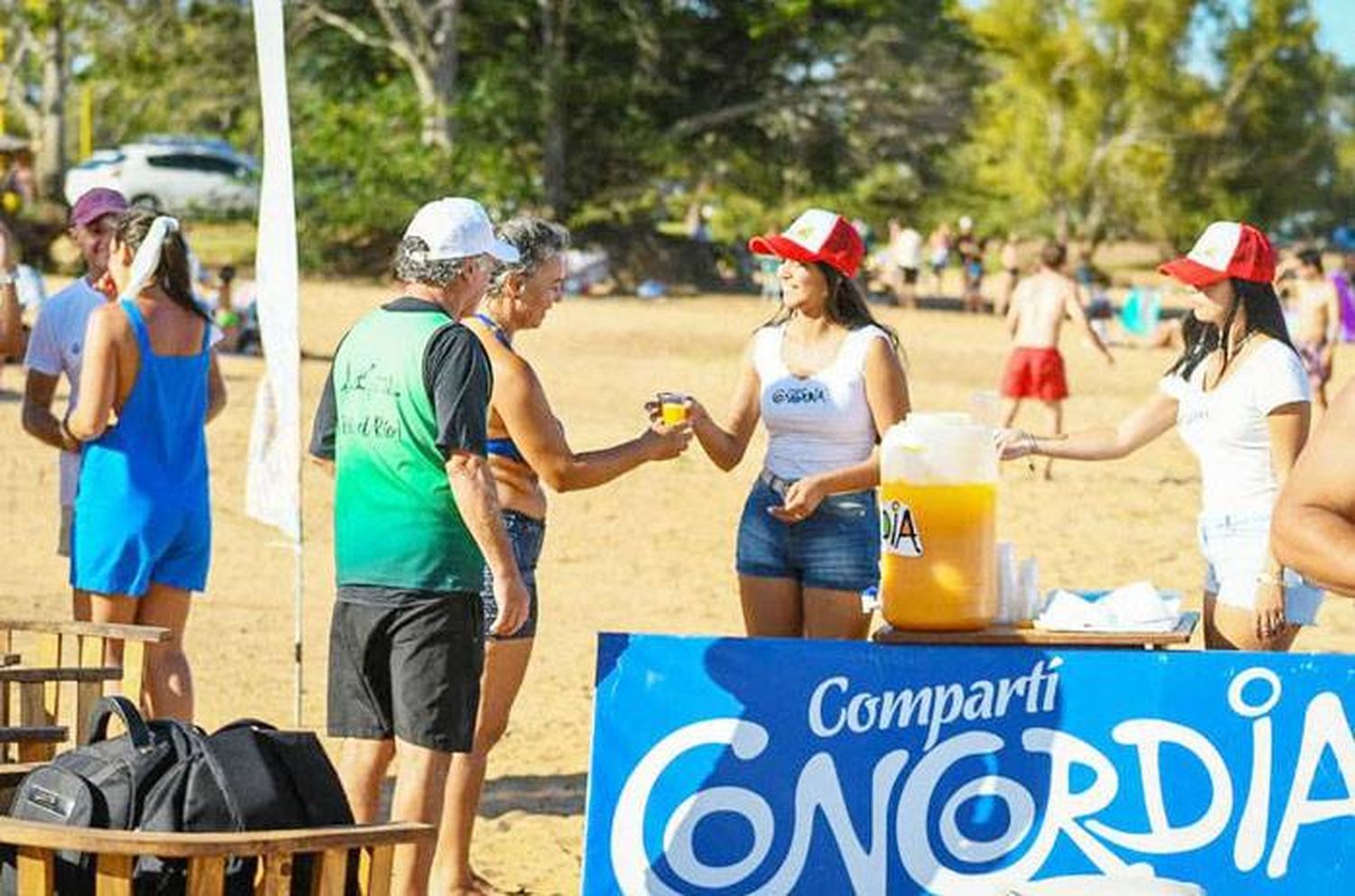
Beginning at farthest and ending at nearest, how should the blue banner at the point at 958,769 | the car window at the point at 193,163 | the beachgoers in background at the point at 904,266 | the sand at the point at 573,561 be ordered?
the car window at the point at 193,163
the beachgoers in background at the point at 904,266
the sand at the point at 573,561
the blue banner at the point at 958,769

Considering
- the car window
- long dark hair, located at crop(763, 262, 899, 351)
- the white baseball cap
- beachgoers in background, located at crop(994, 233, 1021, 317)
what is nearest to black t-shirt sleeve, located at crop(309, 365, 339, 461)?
the white baseball cap

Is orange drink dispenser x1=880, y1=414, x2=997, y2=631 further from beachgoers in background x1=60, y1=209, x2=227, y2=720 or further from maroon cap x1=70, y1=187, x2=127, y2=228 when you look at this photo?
maroon cap x1=70, y1=187, x2=127, y2=228

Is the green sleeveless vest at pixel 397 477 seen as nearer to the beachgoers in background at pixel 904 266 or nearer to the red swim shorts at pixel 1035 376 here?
the red swim shorts at pixel 1035 376

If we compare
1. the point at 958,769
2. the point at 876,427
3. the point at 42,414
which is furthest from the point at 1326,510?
the point at 42,414

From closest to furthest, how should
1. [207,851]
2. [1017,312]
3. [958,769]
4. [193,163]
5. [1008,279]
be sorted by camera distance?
[207,851]
[958,769]
[1017,312]
[1008,279]
[193,163]

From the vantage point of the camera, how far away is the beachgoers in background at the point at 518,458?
18.2 ft

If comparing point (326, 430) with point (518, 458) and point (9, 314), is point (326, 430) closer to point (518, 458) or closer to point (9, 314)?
point (518, 458)

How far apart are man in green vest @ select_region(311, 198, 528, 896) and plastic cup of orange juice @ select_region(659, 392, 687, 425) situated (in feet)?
2.20

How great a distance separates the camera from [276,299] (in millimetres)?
7402

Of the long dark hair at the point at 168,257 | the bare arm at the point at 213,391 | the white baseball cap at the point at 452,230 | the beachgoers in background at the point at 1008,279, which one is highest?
the white baseball cap at the point at 452,230

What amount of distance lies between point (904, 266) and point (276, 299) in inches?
1227

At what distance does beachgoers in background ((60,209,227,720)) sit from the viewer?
6.20 m

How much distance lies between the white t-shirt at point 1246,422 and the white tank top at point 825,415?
0.82m

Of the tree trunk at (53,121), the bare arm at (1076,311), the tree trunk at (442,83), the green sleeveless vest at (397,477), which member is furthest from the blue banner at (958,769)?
the tree trunk at (53,121)
